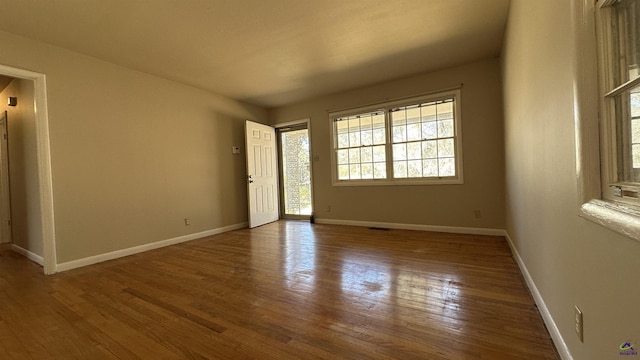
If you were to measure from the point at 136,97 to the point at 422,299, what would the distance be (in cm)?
428

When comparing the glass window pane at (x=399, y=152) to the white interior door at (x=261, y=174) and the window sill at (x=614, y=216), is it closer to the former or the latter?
the white interior door at (x=261, y=174)

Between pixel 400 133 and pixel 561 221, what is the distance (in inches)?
131

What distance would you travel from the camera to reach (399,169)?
446cm

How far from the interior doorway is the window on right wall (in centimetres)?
471

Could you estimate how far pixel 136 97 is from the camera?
360 centimetres

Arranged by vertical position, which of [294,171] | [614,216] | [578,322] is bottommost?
[578,322]

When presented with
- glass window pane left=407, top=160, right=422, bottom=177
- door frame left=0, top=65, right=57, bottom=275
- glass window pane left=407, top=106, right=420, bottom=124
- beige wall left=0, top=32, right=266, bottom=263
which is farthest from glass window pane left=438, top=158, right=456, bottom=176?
door frame left=0, top=65, right=57, bottom=275

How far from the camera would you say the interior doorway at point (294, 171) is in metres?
5.64

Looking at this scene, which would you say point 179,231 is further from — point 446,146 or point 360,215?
point 446,146

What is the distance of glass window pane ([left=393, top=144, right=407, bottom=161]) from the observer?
4.40 m

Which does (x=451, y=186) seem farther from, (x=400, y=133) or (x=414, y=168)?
(x=400, y=133)

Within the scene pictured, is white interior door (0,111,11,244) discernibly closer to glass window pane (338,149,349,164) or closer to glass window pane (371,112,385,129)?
glass window pane (338,149,349,164)

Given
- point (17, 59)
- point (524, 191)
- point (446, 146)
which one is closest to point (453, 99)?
point (446, 146)

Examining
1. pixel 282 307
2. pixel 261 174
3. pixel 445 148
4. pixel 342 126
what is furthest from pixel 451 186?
pixel 261 174
